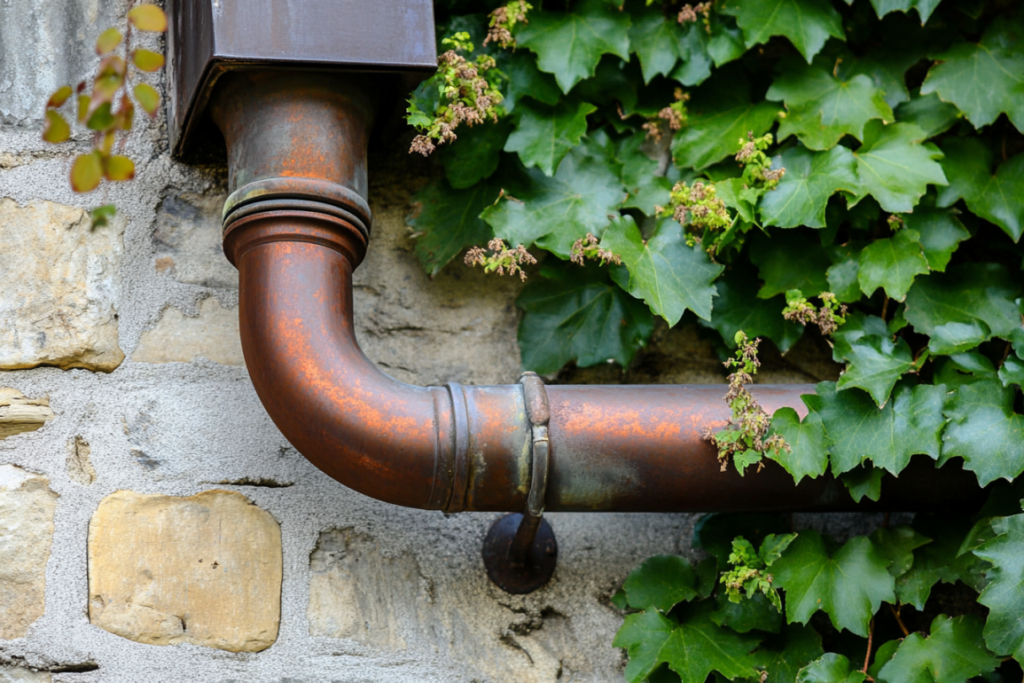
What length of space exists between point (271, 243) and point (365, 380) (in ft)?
0.69

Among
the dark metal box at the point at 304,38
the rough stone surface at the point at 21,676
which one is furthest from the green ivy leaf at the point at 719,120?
the rough stone surface at the point at 21,676

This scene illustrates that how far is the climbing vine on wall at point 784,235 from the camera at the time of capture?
1.29 m

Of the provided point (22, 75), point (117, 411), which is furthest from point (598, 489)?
point (22, 75)

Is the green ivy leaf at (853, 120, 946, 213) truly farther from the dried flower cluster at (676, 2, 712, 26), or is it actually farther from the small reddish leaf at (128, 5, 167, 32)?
the small reddish leaf at (128, 5, 167, 32)

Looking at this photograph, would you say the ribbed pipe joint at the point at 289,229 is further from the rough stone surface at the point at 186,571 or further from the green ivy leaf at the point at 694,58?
the green ivy leaf at the point at 694,58

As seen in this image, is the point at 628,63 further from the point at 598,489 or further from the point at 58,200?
the point at 58,200

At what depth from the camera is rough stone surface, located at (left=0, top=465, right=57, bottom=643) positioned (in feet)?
3.88

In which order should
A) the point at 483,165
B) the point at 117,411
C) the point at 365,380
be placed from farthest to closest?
the point at 483,165 → the point at 117,411 → the point at 365,380

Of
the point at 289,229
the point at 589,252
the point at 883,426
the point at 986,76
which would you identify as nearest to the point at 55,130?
the point at 289,229

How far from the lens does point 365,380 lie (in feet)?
3.82

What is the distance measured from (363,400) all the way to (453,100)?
452 millimetres

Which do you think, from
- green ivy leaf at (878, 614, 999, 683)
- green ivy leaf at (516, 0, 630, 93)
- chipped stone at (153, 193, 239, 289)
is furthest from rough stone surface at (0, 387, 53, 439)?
green ivy leaf at (878, 614, 999, 683)

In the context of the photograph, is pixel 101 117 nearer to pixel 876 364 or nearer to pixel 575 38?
pixel 575 38

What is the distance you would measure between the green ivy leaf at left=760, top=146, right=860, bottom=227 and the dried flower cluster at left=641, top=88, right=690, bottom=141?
16 cm
